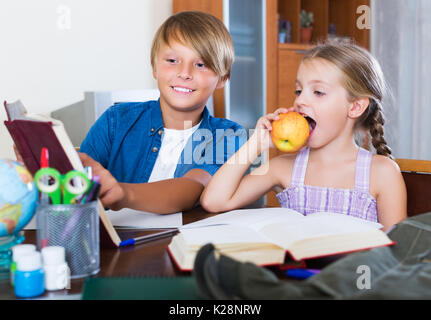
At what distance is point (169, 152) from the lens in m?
1.41

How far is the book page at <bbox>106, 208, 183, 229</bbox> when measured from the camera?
898 mm

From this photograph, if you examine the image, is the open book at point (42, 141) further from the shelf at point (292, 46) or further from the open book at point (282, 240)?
the shelf at point (292, 46)

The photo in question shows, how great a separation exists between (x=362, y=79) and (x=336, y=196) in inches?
12.5

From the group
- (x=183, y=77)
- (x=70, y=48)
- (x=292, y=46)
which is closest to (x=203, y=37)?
(x=183, y=77)

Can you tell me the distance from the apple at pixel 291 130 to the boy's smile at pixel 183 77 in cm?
34

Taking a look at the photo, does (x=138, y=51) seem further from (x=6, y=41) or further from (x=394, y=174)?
(x=394, y=174)

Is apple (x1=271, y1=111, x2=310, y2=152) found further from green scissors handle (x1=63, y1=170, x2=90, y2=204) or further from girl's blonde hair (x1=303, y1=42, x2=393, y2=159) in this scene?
green scissors handle (x1=63, y1=170, x2=90, y2=204)

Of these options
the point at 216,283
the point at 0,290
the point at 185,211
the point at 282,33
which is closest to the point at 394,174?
the point at 185,211

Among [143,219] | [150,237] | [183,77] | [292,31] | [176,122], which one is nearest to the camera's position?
[150,237]

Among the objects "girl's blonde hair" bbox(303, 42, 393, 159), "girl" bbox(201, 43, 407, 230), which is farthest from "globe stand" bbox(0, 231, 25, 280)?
"girl's blonde hair" bbox(303, 42, 393, 159)

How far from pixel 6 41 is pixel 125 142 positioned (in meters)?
1.28

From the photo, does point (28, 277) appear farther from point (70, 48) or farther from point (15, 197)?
point (70, 48)
